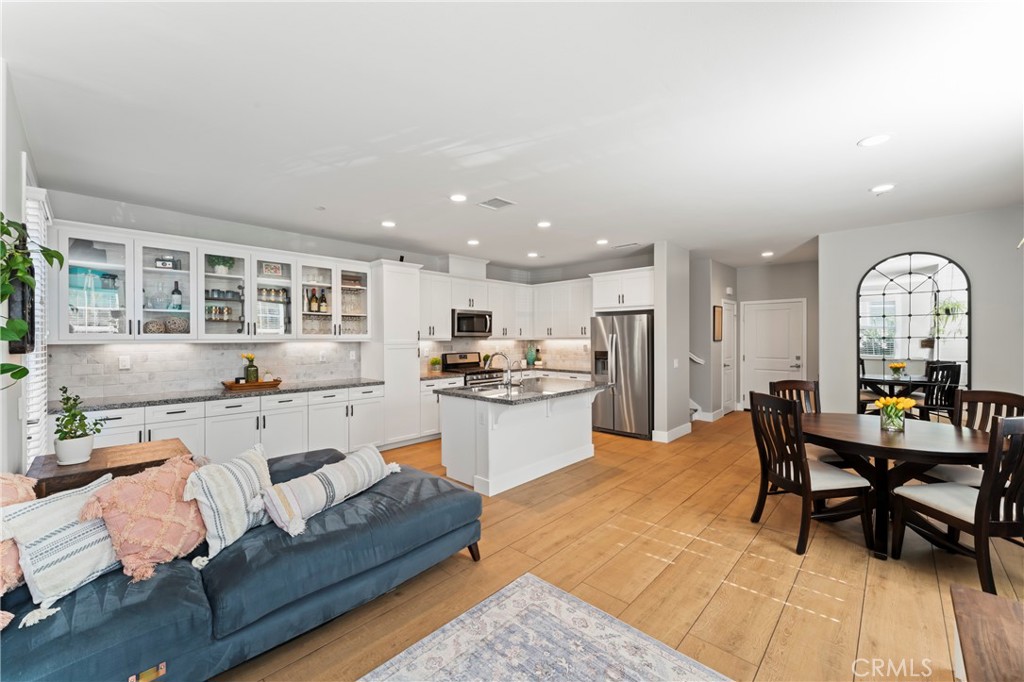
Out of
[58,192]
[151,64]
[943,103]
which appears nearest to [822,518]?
[943,103]

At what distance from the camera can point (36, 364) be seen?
9.52 ft

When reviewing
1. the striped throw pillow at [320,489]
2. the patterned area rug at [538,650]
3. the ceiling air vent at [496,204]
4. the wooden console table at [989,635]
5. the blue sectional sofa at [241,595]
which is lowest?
the patterned area rug at [538,650]

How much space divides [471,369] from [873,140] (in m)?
5.11

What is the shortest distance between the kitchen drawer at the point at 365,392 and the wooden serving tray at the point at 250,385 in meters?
0.78

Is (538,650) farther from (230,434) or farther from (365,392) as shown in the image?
(365,392)

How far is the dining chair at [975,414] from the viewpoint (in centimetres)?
307

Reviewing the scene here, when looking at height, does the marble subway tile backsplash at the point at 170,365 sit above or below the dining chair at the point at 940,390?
above

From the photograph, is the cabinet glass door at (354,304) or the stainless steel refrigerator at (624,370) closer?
the cabinet glass door at (354,304)

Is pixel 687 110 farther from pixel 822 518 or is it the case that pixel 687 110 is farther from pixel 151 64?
pixel 822 518

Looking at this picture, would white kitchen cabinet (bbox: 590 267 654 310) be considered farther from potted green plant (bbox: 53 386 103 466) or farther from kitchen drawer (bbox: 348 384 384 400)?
potted green plant (bbox: 53 386 103 466)

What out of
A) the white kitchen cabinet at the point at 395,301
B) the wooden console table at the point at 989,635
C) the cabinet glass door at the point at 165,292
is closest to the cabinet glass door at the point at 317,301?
the white kitchen cabinet at the point at 395,301

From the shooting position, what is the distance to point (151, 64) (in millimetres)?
1997

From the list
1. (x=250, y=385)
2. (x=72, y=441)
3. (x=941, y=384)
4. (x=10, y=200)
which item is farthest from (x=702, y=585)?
(x=250, y=385)

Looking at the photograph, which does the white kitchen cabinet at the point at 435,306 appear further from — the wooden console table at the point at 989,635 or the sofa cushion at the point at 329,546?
the wooden console table at the point at 989,635
